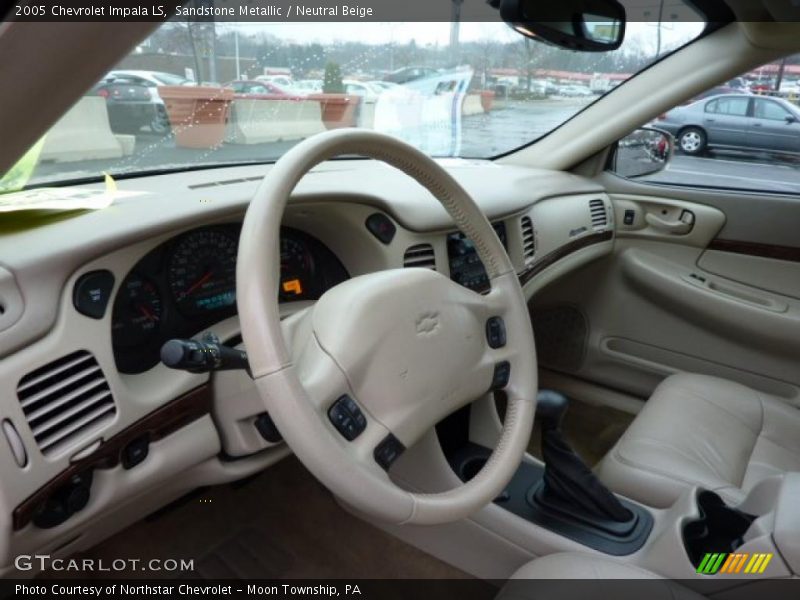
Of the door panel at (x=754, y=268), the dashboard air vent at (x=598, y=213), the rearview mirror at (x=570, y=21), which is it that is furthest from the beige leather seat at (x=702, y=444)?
the rearview mirror at (x=570, y=21)

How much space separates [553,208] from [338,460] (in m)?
1.73

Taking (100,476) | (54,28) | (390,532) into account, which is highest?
(54,28)

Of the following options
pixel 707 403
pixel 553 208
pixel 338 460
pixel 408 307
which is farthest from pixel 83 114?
pixel 707 403

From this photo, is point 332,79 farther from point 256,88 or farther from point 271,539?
point 271,539

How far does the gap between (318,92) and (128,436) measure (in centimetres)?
130

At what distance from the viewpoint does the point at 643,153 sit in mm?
2729

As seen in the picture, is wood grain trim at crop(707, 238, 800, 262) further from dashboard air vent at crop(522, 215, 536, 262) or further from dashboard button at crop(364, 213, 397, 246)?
dashboard button at crop(364, 213, 397, 246)

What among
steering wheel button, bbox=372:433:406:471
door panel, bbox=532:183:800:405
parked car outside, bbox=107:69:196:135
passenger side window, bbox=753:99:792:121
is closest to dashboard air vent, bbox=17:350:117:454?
steering wheel button, bbox=372:433:406:471

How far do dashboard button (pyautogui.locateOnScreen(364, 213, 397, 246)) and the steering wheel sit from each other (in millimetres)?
351

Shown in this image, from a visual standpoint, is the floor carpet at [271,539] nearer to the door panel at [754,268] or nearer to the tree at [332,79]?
the tree at [332,79]

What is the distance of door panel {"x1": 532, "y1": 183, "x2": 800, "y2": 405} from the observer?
7.84 ft

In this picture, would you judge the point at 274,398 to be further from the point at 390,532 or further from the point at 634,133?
the point at 634,133

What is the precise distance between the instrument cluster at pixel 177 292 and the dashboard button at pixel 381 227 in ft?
0.61

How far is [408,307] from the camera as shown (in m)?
1.09
